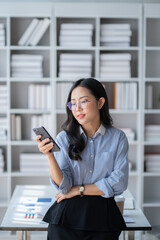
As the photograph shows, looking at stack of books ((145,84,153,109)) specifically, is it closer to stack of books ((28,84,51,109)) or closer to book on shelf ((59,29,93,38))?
book on shelf ((59,29,93,38))

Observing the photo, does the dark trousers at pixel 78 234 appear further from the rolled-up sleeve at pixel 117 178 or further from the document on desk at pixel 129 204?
the document on desk at pixel 129 204

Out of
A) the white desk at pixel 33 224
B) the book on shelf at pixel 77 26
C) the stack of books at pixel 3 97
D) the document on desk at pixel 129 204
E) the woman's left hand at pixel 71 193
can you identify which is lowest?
the white desk at pixel 33 224

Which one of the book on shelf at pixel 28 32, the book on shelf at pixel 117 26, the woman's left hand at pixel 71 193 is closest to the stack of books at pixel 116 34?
the book on shelf at pixel 117 26

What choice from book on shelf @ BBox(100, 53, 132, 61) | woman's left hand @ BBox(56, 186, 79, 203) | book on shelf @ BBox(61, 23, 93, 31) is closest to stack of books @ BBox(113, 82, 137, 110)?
book on shelf @ BBox(100, 53, 132, 61)

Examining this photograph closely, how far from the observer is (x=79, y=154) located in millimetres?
1775

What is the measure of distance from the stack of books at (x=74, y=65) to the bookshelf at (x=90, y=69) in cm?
4

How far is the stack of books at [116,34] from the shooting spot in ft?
11.0

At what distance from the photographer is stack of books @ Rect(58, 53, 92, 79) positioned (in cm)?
335

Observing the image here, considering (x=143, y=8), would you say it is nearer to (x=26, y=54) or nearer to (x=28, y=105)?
(x=26, y=54)

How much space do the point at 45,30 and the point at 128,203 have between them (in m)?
2.09

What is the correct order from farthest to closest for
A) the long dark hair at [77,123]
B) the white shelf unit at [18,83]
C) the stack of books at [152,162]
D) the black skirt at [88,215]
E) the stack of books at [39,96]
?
the stack of books at [152,162], the stack of books at [39,96], the white shelf unit at [18,83], the long dark hair at [77,123], the black skirt at [88,215]

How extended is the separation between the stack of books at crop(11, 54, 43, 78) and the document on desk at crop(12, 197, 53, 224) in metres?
1.48

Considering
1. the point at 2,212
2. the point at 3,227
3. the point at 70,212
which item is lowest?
the point at 2,212

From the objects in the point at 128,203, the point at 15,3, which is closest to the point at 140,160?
the point at 128,203
